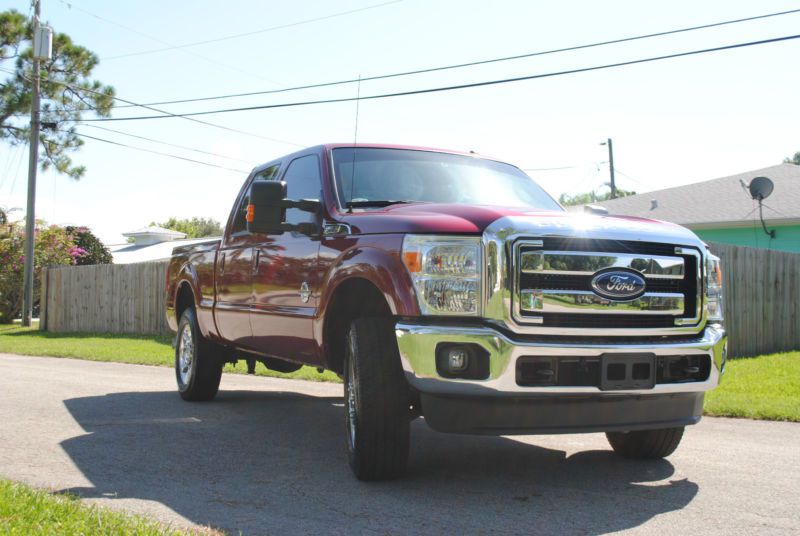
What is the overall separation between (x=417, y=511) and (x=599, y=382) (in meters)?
1.16

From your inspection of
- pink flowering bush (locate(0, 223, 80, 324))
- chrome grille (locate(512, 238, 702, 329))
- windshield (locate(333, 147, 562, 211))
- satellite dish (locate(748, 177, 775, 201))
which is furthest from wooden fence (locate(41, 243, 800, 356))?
chrome grille (locate(512, 238, 702, 329))

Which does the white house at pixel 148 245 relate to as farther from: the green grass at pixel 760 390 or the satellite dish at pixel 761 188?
the green grass at pixel 760 390

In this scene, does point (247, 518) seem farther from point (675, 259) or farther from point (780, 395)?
point (780, 395)

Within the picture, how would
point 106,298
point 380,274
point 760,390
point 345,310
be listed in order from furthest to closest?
point 106,298 < point 760,390 < point 345,310 < point 380,274

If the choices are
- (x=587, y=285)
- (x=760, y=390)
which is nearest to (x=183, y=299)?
(x=587, y=285)

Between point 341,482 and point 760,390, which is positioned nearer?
point 341,482

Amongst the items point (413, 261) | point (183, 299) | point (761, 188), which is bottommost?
point (183, 299)

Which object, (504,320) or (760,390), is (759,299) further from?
(504,320)

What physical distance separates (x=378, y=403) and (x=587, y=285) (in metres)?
1.31

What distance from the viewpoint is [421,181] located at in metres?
6.19

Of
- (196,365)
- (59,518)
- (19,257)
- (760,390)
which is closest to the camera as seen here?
(59,518)

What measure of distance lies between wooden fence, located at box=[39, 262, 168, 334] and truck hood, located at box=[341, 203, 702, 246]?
16.7 metres

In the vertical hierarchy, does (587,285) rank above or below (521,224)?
below

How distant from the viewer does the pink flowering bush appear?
94.7 feet
